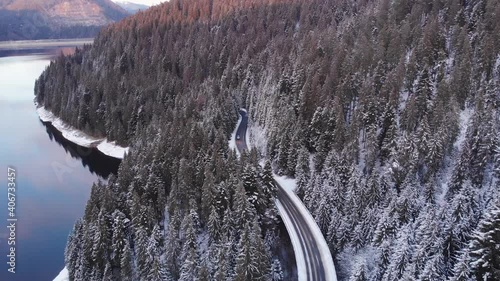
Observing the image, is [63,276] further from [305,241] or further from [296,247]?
[305,241]

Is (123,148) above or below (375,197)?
below

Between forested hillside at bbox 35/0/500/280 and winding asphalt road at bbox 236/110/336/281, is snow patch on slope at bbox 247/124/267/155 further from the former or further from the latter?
winding asphalt road at bbox 236/110/336/281

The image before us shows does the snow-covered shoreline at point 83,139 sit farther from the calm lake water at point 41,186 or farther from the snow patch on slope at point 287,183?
the snow patch on slope at point 287,183

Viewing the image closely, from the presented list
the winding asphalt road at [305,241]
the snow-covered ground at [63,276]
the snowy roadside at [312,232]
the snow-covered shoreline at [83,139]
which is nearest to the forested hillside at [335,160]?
the snowy roadside at [312,232]

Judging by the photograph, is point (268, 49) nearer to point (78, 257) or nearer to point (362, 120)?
point (362, 120)

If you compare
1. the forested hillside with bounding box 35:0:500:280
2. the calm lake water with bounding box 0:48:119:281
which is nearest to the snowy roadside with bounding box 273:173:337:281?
the forested hillside with bounding box 35:0:500:280

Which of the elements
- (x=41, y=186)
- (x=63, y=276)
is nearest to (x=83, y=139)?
(x=41, y=186)

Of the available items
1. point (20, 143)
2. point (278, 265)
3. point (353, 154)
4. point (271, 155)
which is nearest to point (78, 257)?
point (278, 265)

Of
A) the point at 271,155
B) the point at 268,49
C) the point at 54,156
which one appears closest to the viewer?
the point at 271,155
